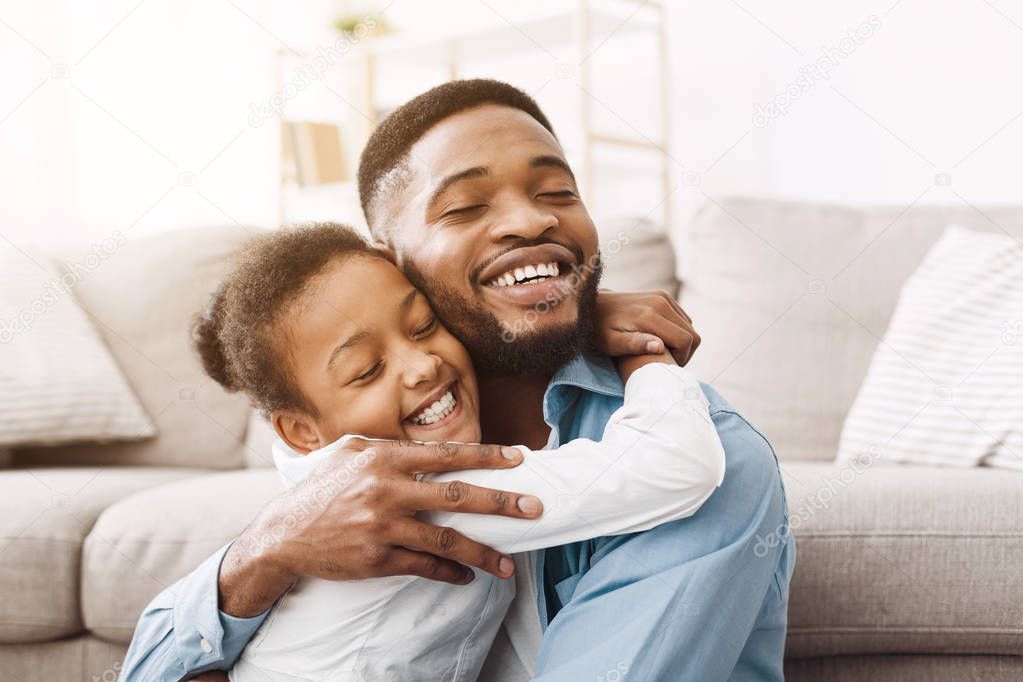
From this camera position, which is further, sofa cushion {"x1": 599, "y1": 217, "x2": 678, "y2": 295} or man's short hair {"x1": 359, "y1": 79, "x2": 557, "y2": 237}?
sofa cushion {"x1": 599, "y1": 217, "x2": 678, "y2": 295}

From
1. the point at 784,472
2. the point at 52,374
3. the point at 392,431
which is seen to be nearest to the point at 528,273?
the point at 392,431

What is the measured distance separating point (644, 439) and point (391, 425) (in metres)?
0.33

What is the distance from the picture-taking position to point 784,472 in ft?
5.38

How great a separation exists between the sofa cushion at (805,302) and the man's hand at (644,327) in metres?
0.79

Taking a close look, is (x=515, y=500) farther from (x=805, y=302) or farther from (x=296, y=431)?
(x=805, y=302)

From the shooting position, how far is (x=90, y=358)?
7.25 feet

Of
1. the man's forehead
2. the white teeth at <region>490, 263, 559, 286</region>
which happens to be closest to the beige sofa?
the white teeth at <region>490, 263, 559, 286</region>

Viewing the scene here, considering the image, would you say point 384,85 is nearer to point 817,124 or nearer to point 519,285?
point 817,124

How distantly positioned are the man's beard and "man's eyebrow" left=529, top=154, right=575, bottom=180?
0.13 metres

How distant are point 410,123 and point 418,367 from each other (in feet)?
1.22

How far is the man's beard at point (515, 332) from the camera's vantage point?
116 cm

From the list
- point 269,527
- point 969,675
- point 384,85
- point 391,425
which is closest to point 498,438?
point 391,425

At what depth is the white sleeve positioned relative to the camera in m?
0.91

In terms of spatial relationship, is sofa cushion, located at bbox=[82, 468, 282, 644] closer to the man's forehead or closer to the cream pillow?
the cream pillow
